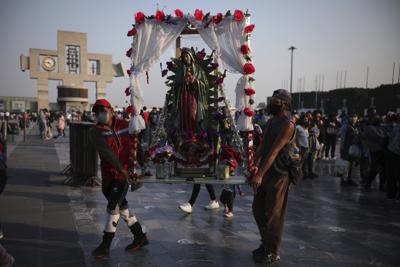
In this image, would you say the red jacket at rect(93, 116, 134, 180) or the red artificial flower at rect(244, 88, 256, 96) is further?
the red artificial flower at rect(244, 88, 256, 96)

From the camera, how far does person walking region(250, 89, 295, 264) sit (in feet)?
13.3

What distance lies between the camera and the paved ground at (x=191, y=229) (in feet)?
14.3

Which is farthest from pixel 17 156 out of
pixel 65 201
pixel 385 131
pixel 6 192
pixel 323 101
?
pixel 323 101

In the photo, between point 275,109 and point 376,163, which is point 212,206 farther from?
point 376,163

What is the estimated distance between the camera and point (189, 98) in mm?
6828

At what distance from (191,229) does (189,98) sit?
2.58 m

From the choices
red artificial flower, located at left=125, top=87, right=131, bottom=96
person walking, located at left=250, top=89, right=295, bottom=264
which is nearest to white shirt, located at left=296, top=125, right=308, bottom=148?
red artificial flower, located at left=125, top=87, right=131, bottom=96

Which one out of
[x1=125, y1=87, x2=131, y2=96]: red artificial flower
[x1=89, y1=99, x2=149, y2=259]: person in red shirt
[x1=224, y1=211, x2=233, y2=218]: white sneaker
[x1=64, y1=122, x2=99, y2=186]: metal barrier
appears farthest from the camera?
[x1=64, y1=122, x2=99, y2=186]: metal barrier

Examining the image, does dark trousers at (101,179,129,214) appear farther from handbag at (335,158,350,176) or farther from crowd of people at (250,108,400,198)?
handbag at (335,158,350,176)

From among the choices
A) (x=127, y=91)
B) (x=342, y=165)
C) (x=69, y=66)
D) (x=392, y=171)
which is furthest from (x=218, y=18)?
(x=69, y=66)

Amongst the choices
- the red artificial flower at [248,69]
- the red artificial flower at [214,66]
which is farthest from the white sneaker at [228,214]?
the red artificial flower at [214,66]

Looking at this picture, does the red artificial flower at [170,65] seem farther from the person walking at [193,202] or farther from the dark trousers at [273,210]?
the dark trousers at [273,210]

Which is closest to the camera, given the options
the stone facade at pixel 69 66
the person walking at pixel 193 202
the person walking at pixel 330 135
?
the person walking at pixel 193 202

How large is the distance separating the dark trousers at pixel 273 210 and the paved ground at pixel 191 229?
31 centimetres
